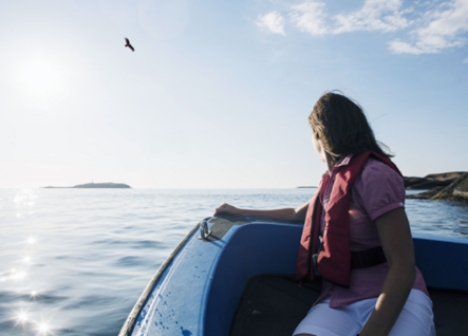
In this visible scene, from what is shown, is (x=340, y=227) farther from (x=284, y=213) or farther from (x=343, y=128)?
(x=284, y=213)

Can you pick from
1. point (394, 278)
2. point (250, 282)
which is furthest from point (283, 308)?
point (394, 278)

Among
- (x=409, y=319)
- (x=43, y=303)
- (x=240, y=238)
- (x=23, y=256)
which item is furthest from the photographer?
(x=23, y=256)

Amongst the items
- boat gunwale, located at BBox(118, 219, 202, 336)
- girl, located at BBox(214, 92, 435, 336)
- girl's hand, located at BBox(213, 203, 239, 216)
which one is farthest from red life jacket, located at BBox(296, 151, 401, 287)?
girl's hand, located at BBox(213, 203, 239, 216)

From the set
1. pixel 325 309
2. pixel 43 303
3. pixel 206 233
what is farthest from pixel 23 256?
pixel 325 309

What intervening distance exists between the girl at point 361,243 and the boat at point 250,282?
0.45 meters

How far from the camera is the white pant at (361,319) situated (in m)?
1.19

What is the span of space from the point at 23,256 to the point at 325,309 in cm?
543

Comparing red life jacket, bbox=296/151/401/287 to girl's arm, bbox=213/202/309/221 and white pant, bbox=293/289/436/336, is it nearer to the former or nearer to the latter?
white pant, bbox=293/289/436/336

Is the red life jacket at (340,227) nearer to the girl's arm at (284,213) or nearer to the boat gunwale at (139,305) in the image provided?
the boat gunwale at (139,305)

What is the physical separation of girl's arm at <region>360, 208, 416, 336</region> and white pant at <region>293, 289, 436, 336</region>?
0.08 m

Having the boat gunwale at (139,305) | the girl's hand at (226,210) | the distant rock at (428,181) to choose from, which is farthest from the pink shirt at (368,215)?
the distant rock at (428,181)

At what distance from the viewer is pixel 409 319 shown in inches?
47.3

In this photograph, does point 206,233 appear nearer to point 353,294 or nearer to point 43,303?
point 353,294

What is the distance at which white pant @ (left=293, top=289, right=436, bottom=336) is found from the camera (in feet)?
3.90
